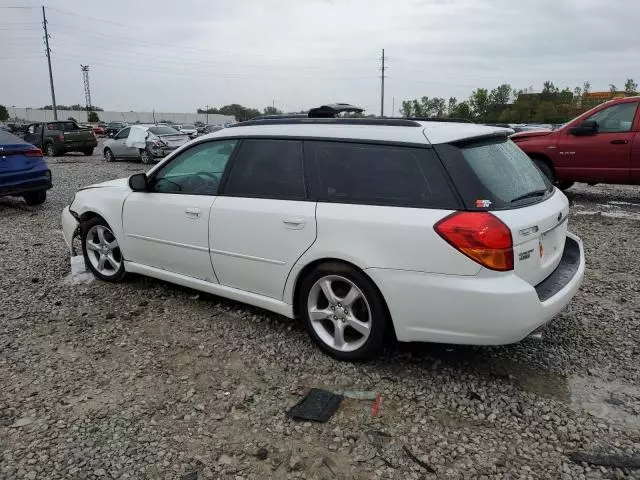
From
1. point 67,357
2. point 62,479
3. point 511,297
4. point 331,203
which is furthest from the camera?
point 67,357

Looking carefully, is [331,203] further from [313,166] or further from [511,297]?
[511,297]

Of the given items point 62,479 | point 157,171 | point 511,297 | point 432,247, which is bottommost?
point 62,479

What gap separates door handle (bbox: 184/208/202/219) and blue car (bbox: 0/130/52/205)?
6.29m

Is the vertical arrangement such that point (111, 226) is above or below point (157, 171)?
below

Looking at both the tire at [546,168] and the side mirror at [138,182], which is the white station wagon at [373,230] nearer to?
the side mirror at [138,182]

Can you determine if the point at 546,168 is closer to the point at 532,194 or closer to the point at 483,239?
the point at 532,194

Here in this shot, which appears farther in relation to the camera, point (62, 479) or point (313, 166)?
point (313, 166)

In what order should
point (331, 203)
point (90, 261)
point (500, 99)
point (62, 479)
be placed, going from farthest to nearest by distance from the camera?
point (500, 99)
point (90, 261)
point (331, 203)
point (62, 479)

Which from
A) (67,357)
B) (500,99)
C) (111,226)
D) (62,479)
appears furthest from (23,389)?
(500,99)

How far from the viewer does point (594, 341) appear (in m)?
3.86

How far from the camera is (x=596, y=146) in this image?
8.91 meters

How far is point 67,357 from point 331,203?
2.17 meters

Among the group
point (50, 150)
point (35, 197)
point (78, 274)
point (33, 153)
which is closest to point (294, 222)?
point (78, 274)

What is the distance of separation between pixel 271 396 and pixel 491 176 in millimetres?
1898
